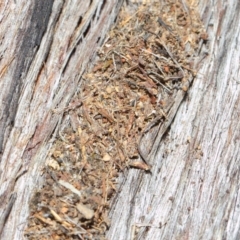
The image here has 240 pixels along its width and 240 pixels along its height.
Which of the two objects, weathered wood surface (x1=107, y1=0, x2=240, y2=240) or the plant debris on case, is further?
weathered wood surface (x1=107, y1=0, x2=240, y2=240)

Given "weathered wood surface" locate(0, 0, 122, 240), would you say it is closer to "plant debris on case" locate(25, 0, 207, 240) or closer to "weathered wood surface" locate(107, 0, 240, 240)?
"plant debris on case" locate(25, 0, 207, 240)

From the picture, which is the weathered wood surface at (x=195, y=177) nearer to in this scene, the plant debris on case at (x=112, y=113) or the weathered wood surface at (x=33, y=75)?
the plant debris on case at (x=112, y=113)

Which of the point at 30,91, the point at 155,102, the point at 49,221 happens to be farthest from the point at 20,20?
the point at 49,221

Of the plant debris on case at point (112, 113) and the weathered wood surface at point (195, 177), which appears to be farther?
the weathered wood surface at point (195, 177)

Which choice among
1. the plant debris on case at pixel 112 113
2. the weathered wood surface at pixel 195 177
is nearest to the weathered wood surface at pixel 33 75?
the plant debris on case at pixel 112 113

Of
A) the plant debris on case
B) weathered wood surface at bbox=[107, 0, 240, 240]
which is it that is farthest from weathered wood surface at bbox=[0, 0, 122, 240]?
weathered wood surface at bbox=[107, 0, 240, 240]
